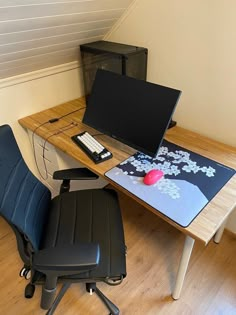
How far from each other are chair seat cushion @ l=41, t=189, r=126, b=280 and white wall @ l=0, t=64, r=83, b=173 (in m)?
0.74

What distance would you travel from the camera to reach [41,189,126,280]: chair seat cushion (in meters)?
1.09

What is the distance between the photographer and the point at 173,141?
151 centimetres

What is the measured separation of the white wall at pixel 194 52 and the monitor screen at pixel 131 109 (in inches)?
15.4

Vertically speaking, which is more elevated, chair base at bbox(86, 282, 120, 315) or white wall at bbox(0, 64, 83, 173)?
white wall at bbox(0, 64, 83, 173)

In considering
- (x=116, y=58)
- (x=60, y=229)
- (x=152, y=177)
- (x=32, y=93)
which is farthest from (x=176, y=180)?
(x=32, y=93)

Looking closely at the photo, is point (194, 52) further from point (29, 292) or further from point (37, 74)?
point (29, 292)

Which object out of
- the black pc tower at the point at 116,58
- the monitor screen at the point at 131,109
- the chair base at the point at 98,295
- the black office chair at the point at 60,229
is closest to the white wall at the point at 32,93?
the black pc tower at the point at 116,58

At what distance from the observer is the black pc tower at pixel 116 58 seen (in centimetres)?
154

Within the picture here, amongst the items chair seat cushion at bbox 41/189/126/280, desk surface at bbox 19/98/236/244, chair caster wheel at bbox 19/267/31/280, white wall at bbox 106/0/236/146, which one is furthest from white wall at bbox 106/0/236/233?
chair caster wheel at bbox 19/267/31/280

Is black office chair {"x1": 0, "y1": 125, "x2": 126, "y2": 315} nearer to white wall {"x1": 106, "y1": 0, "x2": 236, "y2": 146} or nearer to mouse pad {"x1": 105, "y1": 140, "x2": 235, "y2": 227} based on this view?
mouse pad {"x1": 105, "y1": 140, "x2": 235, "y2": 227}

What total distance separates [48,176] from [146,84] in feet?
3.68

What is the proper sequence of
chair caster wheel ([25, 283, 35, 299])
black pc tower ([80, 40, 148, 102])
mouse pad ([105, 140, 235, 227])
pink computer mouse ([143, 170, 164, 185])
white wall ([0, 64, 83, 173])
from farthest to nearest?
white wall ([0, 64, 83, 173]), black pc tower ([80, 40, 148, 102]), chair caster wheel ([25, 283, 35, 299]), pink computer mouse ([143, 170, 164, 185]), mouse pad ([105, 140, 235, 227])

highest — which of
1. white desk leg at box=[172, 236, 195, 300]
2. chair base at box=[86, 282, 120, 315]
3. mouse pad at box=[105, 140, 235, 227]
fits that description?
mouse pad at box=[105, 140, 235, 227]

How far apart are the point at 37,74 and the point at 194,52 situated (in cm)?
107
